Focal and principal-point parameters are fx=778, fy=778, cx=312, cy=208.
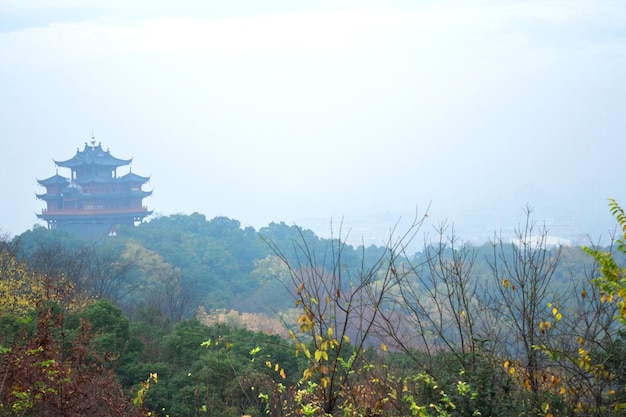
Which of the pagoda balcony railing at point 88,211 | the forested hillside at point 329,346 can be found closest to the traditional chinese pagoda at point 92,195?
the pagoda balcony railing at point 88,211

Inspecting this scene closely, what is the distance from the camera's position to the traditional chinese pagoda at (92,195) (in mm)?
42094

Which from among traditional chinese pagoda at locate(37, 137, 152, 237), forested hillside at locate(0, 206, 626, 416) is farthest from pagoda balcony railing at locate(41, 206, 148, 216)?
forested hillside at locate(0, 206, 626, 416)

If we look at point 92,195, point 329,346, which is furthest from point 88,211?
point 329,346

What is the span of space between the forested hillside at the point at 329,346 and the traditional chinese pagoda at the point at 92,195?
12434mm

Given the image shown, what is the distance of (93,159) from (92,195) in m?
1.95

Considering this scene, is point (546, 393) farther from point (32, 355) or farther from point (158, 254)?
point (158, 254)

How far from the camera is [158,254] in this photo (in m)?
36.3

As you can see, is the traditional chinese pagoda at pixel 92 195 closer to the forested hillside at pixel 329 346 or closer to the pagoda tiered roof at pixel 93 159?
the pagoda tiered roof at pixel 93 159

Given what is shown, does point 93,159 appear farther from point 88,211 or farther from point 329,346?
point 329,346

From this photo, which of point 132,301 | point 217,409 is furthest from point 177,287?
point 217,409

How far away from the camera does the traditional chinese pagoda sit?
42.1 meters

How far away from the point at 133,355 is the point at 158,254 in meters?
25.8

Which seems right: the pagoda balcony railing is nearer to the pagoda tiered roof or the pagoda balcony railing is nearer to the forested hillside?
the pagoda tiered roof

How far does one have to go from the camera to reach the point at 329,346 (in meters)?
4.17
